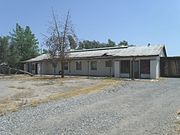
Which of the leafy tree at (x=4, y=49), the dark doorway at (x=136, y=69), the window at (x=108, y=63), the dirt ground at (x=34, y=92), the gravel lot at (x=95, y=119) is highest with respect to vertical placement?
the leafy tree at (x=4, y=49)

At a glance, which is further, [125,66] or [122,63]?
[122,63]

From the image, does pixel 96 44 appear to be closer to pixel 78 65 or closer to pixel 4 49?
pixel 4 49

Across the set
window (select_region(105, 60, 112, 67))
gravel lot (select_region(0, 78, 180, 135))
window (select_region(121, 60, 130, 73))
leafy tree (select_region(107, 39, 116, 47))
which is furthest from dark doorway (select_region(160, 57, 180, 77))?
leafy tree (select_region(107, 39, 116, 47))

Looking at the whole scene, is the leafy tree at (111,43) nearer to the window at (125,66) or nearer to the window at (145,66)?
the window at (125,66)

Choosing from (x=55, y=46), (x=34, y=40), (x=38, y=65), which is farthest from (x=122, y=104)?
(x=34, y=40)

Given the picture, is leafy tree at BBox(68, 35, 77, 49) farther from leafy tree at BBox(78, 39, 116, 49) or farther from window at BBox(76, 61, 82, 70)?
leafy tree at BBox(78, 39, 116, 49)

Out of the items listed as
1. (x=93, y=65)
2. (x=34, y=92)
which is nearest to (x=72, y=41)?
(x=93, y=65)

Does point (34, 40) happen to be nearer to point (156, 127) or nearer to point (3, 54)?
point (3, 54)

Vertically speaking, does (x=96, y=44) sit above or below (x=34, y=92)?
above

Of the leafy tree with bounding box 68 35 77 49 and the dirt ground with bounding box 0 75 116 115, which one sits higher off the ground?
the leafy tree with bounding box 68 35 77 49

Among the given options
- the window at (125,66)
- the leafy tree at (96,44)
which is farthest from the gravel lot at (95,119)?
the leafy tree at (96,44)

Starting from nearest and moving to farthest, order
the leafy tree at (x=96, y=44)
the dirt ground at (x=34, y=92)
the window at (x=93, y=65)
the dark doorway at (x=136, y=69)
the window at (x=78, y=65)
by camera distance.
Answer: the dirt ground at (x=34, y=92) < the dark doorway at (x=136, y=69) < the window at (x=93, y=65) < the window at (x=78, y=65) < the leafy tree at (x=96, y=44)

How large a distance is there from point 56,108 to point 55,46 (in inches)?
1126

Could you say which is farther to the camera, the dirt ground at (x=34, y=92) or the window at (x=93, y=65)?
the window at (x=93, y=65)
